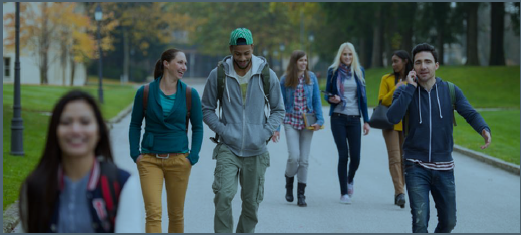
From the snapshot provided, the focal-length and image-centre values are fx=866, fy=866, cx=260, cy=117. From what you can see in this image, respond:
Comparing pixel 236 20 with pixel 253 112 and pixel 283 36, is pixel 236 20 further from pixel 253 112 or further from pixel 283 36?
pixel 253 112

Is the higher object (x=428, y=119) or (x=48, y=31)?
(x=48, y=31)

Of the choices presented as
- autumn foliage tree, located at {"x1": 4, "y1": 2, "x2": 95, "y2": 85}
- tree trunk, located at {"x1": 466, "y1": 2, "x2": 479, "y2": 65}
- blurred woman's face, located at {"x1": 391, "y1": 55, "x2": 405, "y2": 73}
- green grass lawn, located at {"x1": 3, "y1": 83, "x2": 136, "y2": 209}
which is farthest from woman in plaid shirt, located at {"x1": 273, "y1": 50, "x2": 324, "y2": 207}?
autumn foliage tree, located at {"x1": 4, "y1": 2, "x2": 95, "y2": 85}

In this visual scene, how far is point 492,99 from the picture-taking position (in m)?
36.0

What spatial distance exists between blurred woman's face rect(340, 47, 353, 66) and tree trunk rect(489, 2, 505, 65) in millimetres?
34116

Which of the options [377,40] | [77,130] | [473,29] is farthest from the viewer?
[377,40]

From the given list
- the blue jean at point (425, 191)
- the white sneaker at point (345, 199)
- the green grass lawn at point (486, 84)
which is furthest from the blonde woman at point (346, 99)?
the green grass lawn at point (486, 84)

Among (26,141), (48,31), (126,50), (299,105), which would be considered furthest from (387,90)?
(126,50)

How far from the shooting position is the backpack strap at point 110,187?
11.4ft

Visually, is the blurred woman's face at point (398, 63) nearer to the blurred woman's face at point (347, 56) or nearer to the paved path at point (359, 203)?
the blurred woman's face at point (347, 56)

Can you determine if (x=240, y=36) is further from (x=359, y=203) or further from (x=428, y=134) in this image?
(x=359, y=203)

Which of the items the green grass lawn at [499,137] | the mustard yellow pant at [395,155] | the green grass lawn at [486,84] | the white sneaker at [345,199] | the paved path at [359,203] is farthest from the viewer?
the green grass lawn at [486,84]

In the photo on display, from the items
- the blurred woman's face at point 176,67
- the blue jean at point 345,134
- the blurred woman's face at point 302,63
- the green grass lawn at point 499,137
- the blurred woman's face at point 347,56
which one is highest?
the blurred woman's face at point 347,56

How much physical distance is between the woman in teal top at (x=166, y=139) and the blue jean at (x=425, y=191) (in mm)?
1600

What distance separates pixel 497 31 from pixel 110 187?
42.0 m
